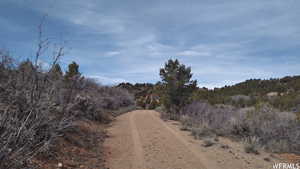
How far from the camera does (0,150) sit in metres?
2.76

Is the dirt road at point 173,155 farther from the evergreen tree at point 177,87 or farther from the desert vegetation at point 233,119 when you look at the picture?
the evergreen tree at point 177,87

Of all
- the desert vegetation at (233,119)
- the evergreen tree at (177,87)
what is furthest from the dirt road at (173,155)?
the evergreen tree at (177,87)

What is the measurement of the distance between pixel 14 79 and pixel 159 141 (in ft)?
19.5

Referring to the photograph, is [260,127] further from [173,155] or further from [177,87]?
[177,87]

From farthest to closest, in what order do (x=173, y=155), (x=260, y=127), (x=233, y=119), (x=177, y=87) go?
(x=177, y=87), (x=233, y=119), (x=260, y=127), (x=173, y=155)

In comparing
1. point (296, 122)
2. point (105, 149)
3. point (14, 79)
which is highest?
point (14, 79)

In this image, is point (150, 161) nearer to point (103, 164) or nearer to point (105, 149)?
point (103, 164)

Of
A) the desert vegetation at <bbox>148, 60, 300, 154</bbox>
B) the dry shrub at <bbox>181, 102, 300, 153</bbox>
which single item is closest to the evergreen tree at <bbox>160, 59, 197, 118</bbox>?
the desert vegetation at <bbox>148, 60, 300, 154</bbox>

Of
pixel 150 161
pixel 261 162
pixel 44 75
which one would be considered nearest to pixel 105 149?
pixel 150 161

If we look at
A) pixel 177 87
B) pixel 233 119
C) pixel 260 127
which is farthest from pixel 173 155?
pixel 177 87

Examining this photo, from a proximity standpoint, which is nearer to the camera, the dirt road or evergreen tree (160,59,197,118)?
the dirt road

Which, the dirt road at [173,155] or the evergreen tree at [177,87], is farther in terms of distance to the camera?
the evergreen tree at [177,87]

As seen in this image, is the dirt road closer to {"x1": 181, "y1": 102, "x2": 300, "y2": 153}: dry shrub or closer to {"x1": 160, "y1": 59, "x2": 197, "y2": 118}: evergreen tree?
{"x1": 181, "y1": 102, "x2": 300, "y2": 153}: dry shrub

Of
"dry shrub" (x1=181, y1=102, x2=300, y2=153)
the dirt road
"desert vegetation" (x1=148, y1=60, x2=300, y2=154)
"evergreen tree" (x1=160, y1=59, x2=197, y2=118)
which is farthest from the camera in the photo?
"evergreen tree" (x1=160, y1=59, x2=197, y2=118)
